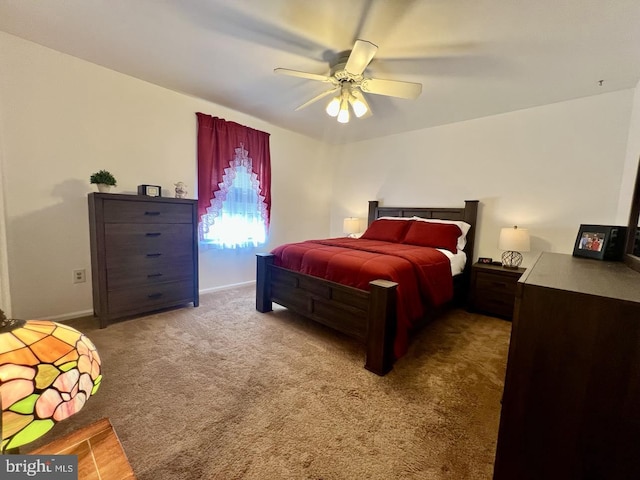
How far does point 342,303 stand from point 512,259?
7.37ft

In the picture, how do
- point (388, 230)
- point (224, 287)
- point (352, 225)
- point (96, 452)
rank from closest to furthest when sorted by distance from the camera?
point (96, 452)
point (388, 230)
point (224, 287)
point (352, 225)

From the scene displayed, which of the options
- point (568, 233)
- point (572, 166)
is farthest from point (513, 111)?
point (568, 233)

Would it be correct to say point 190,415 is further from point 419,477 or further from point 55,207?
point 55,207

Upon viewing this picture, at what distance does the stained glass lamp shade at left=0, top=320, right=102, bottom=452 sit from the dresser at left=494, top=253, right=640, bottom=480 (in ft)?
3.75

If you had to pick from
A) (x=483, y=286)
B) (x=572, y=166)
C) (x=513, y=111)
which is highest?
(x=513, y=111)

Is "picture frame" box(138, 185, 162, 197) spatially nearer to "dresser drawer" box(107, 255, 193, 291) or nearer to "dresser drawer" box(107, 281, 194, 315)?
"dresser drawer" box(107, 255, 193, 291)

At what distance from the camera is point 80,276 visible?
8.05ft

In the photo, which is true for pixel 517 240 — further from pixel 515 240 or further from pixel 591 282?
pixel 591 282

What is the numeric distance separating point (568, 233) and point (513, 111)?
146cm

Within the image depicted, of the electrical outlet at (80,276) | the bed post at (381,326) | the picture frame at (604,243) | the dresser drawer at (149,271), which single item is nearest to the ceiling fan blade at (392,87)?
the bed post at (381,326)

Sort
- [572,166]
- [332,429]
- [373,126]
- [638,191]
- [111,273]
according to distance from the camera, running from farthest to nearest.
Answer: [373,126]
[572,166]
[111,273]
[638,191]
[332,429]

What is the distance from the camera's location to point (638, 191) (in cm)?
147

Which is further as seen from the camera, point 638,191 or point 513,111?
point 513,111

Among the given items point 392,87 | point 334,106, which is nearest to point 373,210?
point 334,106
